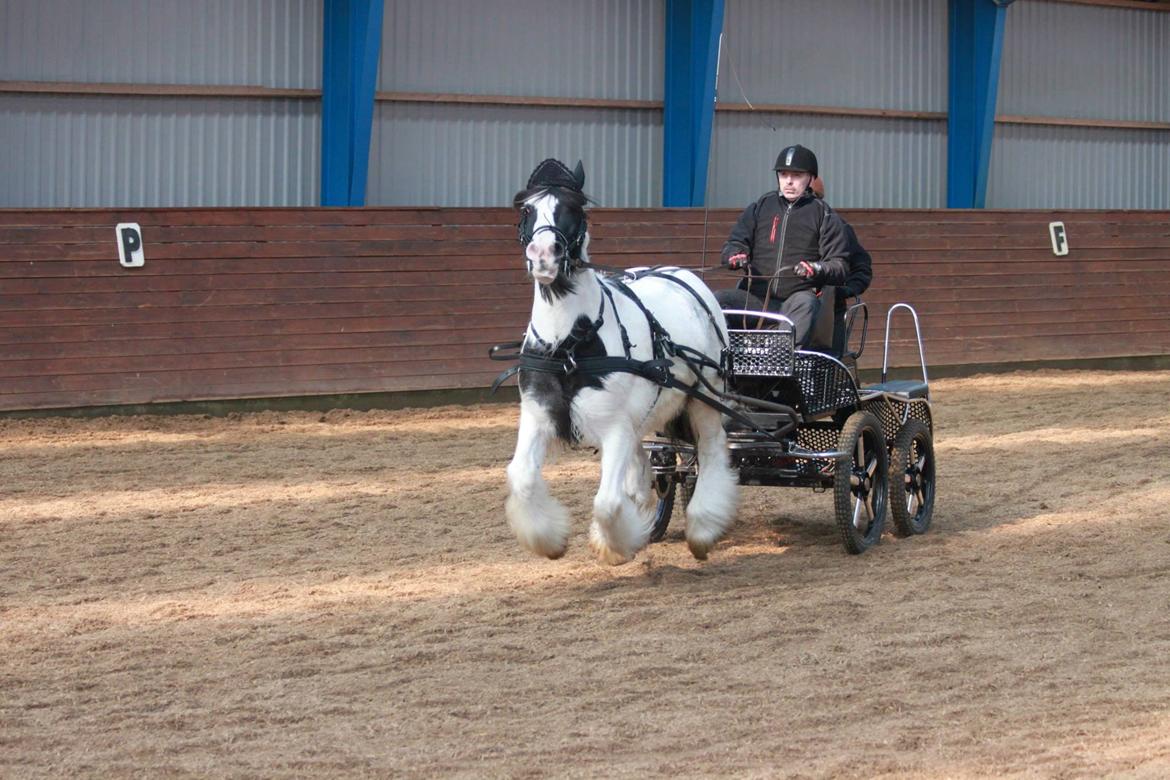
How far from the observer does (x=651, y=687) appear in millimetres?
5012

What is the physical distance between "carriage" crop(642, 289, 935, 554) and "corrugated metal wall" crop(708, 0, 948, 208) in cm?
789

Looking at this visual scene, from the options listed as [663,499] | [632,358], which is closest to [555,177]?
[632,358]

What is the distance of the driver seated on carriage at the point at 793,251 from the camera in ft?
24.0

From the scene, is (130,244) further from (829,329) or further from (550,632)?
(550,632)

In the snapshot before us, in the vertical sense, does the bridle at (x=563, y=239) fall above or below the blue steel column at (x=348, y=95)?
below

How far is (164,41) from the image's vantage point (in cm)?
1261

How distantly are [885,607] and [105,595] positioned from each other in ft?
10.5

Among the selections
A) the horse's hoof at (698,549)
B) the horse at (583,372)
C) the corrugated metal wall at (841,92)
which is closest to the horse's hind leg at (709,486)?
the horse's hoof at (698,549)

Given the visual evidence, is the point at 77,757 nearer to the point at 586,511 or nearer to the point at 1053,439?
the point at 586,511

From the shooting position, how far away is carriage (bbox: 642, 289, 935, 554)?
6.89 m

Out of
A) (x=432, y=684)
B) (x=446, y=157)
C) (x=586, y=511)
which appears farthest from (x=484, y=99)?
(x=432, y=684)

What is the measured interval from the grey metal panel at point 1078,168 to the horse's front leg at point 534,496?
12.2 meters

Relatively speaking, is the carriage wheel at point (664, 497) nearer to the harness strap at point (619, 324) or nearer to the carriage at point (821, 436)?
the carriage at point (821, 436)

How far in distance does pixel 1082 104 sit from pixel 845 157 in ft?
11.5
